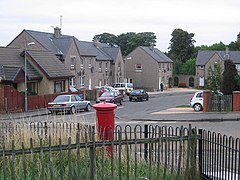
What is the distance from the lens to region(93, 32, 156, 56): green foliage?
118 metres

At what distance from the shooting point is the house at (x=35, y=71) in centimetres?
4003

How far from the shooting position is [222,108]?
98.9ft

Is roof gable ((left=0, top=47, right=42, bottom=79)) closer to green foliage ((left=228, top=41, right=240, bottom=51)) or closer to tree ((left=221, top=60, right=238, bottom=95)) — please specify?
tree ((left=221, top=60, right=238, bottom=95))

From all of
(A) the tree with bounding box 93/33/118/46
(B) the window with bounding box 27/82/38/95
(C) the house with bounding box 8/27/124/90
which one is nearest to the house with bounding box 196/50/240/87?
(C) the house with bounding box 8/27/124/90

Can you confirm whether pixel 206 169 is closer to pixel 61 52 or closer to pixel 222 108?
pixel 222 108

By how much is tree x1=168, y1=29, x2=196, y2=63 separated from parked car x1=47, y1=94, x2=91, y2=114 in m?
73.8

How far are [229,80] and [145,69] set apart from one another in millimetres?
48049

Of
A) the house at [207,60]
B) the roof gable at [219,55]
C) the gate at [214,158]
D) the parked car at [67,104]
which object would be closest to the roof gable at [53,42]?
the parked car at [67,104]

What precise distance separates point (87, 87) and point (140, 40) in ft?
175

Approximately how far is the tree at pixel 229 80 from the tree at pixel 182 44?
7323 centimetres

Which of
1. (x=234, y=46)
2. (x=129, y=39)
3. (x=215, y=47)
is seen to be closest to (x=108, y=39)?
(x=129, y=39)

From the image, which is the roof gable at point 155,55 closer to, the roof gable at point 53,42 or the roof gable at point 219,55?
the roof gable at point 219,55

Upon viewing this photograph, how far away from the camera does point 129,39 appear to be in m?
123

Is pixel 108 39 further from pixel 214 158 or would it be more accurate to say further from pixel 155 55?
pixel 214 158
